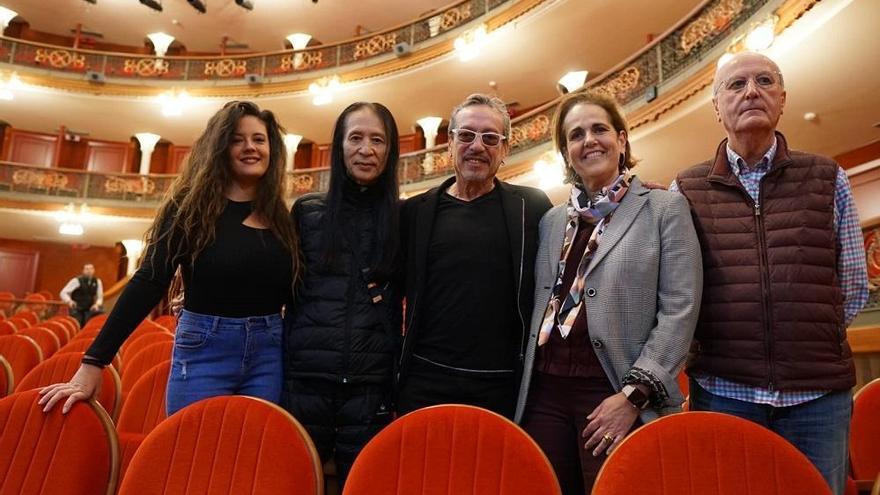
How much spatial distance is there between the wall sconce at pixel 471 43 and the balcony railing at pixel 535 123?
58 centimetres

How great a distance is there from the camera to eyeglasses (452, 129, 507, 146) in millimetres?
1688

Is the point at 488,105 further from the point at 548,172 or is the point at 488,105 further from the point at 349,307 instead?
the point at 548,172

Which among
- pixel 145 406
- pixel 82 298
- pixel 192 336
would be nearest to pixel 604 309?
pixel 192 336

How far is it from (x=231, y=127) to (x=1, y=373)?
185cm

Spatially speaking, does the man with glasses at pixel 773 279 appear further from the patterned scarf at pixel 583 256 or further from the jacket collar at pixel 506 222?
the jacket collar at pixel 506 222

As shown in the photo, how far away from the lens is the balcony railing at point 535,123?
5844 mm

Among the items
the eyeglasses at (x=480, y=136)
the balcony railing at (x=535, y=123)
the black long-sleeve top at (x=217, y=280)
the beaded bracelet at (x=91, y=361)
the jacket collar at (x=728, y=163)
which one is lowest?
the beaded bracelet at (x=91, y=361)

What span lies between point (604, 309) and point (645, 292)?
0.38ft

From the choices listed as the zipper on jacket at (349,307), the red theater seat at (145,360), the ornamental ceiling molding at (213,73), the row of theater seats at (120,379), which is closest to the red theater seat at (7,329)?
the row of theater seats at (120,379)

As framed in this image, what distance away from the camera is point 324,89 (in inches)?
479

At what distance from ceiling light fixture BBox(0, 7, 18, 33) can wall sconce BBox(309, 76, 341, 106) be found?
8198 mm

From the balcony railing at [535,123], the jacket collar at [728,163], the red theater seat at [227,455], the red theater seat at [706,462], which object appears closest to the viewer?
the red theater seat at [706,462]

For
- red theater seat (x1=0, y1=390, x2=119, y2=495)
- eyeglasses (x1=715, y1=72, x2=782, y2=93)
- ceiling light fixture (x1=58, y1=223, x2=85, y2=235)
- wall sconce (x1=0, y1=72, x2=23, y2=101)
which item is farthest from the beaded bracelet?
wall sconce (x1=0, y1=72, x2=23, y2=101)

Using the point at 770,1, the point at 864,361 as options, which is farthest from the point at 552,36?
the point at 864,361
